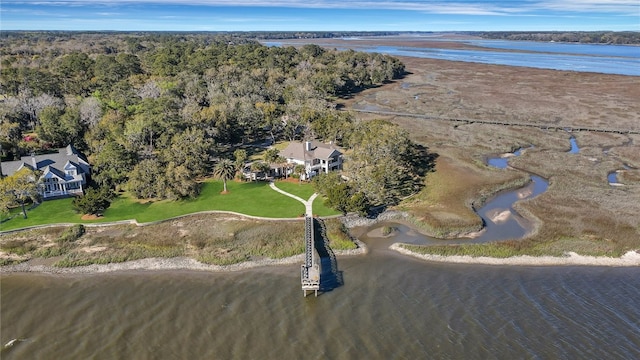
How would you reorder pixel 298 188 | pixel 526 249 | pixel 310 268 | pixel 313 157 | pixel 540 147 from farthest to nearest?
pixel 540 147, pixel 313 157, pixel 298 188, pixel 526 249, pixel 310 268

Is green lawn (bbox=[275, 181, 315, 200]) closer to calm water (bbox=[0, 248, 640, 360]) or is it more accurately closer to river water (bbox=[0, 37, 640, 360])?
river water (bbox=[0, 37, 640, 360])

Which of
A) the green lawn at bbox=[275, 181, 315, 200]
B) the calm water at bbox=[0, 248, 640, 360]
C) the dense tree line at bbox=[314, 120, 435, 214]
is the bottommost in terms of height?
the calm water at bbox=[0, 248, 640, 360]

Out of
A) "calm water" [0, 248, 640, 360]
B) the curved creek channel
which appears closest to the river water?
"calm water" [0, 248, 640, 360]

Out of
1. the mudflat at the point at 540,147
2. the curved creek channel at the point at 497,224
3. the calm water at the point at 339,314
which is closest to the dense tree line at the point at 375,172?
the mudflat at the point at 540,147

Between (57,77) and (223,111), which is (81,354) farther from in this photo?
(57,77)

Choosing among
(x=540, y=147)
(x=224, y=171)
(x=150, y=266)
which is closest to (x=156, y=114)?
(x=224, y=171)

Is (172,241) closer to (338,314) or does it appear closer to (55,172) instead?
(338,314)

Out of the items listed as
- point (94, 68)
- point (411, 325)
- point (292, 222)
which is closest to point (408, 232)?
point (292, 222)
